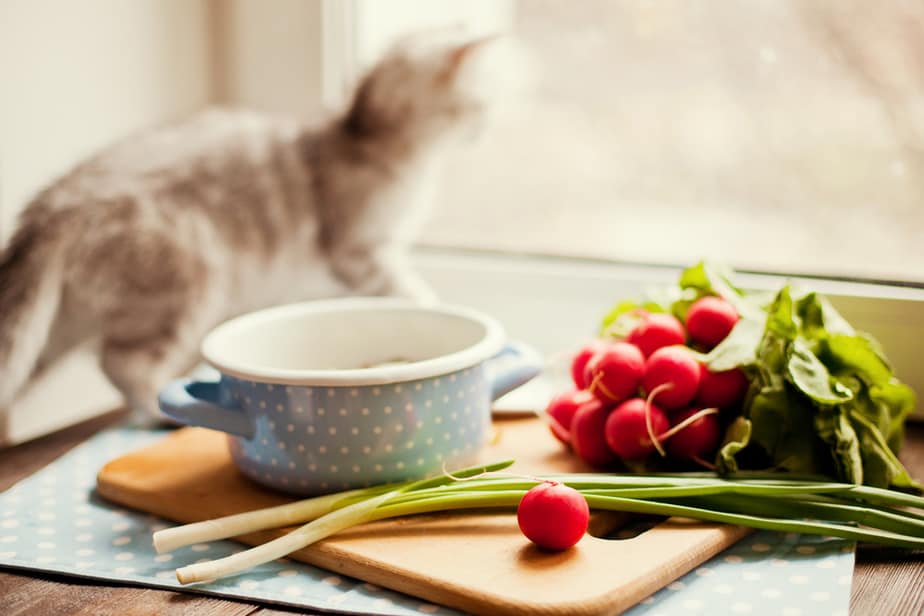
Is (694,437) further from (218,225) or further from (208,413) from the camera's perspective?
(218,225)

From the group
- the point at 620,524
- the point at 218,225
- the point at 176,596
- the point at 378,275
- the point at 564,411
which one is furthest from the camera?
the point at 378,275

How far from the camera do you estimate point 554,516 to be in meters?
0.67

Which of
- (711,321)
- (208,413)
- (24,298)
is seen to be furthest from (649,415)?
(24,298)

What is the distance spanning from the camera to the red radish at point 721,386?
0.81 metres

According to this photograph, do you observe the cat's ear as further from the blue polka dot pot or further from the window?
the blue polka dot pot

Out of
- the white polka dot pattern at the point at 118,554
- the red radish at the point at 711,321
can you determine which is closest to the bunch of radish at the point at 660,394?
the red radish at the point at 711,321

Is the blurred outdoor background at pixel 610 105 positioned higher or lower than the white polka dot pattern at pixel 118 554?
higher

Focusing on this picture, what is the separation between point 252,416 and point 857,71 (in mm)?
776

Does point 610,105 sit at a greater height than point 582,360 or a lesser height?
greater

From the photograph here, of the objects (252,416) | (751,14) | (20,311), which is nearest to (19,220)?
(20,311)

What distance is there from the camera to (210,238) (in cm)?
111

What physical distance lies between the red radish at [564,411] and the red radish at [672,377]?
87 mm

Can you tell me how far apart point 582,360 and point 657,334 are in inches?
3.7

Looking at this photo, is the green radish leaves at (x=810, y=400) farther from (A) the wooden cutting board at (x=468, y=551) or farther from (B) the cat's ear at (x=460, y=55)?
(B) the cat's ear at (x=460, y=55)
